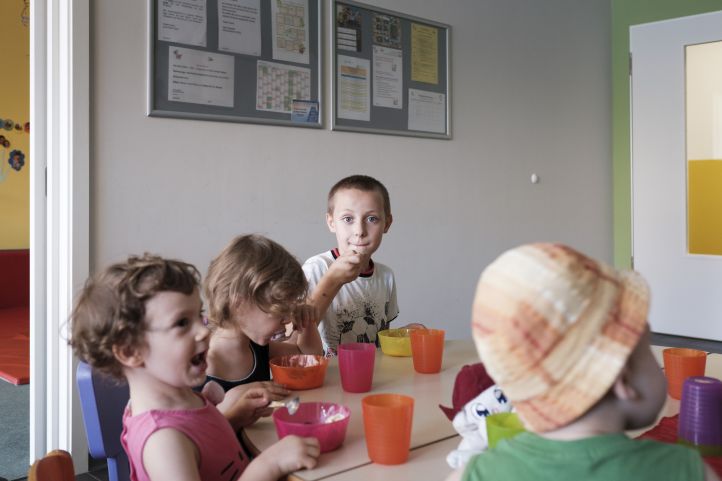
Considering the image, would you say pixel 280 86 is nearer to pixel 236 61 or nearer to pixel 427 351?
pixel 236 61

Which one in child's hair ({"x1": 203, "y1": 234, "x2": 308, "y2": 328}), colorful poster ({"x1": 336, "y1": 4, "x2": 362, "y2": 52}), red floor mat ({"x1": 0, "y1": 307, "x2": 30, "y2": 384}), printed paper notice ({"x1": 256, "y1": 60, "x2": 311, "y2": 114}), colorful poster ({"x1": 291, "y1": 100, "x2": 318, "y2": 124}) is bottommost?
red floor mat ({"x1": 0, "y1": 307, "x2": 30, "y2": 384})

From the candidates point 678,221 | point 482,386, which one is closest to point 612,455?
point 482,386

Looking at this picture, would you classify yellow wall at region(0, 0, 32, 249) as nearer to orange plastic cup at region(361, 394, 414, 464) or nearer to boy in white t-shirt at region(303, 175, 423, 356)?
boy in white t-shirt at region(303, 175, 423, 356)

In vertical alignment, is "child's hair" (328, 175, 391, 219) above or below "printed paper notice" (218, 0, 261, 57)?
below

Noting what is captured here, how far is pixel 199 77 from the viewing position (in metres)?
2.50

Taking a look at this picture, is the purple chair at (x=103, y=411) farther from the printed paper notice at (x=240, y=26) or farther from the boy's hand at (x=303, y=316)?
the printed paper notice at (x=240, y=26)

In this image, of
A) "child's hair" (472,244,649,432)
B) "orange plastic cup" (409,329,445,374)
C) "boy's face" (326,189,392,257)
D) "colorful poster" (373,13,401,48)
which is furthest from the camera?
"colorful poster" (373,13,401,48)

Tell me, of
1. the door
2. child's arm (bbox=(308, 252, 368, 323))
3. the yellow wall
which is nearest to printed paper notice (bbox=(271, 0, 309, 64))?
child's arm (bbox=(308, 252, 368, 323))

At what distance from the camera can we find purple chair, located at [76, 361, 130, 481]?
1142 millimetres

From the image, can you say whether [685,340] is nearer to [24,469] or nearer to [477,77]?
[477,77]

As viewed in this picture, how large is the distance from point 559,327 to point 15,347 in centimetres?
398

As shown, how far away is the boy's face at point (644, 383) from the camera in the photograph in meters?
0.64

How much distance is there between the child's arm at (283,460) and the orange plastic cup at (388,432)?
8cm

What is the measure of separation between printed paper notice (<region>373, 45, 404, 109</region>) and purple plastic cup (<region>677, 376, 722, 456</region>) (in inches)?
94.7
